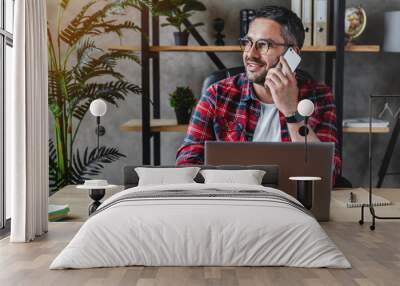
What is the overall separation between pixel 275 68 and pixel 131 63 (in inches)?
60.0

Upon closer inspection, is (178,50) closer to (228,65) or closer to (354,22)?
(228,65)

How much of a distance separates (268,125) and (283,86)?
0.45m

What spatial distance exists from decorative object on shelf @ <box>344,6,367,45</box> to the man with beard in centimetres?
48

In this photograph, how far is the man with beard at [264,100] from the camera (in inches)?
305

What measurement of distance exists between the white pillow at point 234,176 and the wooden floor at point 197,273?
1074 millimetres

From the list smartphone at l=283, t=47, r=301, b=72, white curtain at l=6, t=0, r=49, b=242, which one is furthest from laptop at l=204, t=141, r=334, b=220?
smartphone at l=283, t=47, r=301, b=72

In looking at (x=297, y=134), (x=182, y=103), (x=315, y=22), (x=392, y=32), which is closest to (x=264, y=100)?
(x=297, y=134)

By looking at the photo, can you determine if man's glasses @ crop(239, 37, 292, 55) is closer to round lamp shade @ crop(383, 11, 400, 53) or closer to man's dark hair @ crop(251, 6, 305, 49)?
man's dark hair @ crop(251, 6, 305, 49)

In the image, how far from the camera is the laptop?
20.3 ft

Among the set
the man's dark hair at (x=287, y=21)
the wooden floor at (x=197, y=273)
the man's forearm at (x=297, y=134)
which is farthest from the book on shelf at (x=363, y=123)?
the wooden floor at (x=197, y=273)

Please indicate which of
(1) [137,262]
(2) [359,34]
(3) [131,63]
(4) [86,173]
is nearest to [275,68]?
(2) [359,34]

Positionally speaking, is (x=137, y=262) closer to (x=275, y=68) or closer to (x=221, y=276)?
(x=221, y=276)

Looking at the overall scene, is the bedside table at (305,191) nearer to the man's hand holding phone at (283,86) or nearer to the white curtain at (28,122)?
the man's hand holding phone at (283,86)

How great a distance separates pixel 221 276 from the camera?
4328mm
